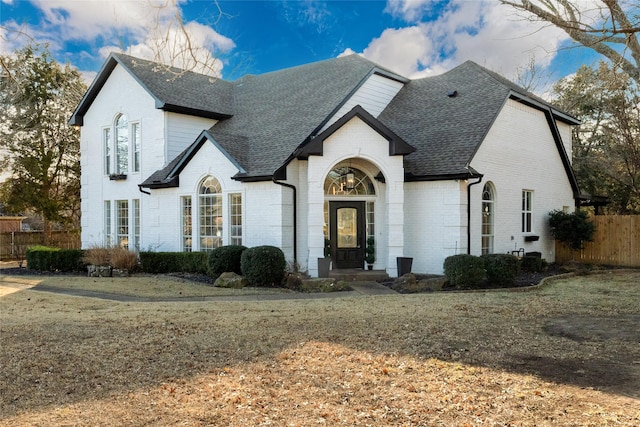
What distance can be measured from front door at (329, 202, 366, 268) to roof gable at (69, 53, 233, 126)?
7.37 m

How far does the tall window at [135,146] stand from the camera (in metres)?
20.9

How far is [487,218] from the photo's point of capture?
1767 cm

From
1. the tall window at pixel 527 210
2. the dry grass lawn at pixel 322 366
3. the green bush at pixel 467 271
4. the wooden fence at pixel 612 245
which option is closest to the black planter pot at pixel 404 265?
the green bush at pixel 467 271

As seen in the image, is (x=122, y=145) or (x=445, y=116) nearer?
(x=445, y=116)

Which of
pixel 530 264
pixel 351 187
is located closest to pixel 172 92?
pixel 351 187

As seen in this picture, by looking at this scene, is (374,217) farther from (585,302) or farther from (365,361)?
(365,361)

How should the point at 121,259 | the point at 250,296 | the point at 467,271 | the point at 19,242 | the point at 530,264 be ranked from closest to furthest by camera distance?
the point at 250,296
the point at 467,271
the point at 530,264
the point at 121,259
the point at 19,242

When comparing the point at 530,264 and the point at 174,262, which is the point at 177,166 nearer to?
the point at 174,262

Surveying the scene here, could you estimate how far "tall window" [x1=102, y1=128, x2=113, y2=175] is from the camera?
22.2 metres

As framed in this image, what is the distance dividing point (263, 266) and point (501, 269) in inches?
252

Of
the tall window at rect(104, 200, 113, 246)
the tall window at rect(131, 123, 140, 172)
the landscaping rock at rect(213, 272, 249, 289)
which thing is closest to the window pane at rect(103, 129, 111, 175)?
the tall window at rect(104, 200, 113, 246)

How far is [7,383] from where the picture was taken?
5.47 m

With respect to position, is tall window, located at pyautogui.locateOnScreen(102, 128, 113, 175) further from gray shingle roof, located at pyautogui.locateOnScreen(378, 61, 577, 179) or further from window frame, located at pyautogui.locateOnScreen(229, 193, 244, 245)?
gray shingle roof, located at pyautogui.locateOnScreen(378, 61, 577, 179)

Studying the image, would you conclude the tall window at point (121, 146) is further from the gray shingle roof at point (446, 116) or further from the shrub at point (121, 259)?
the gray shingle roof at point (446, 116)
